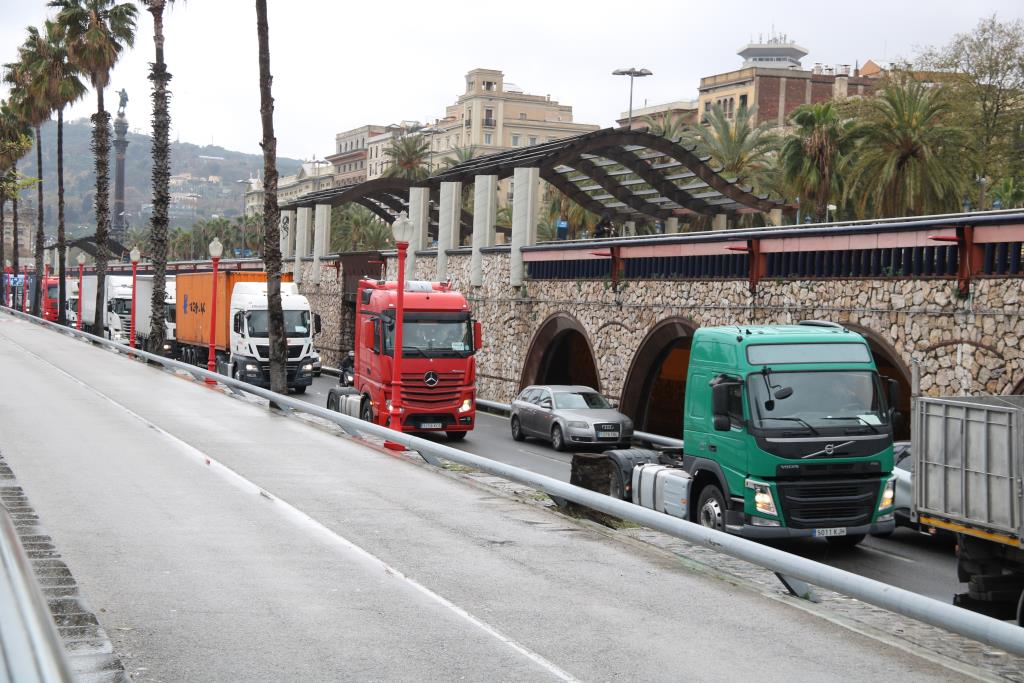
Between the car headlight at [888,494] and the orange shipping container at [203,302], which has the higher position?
the orange shipping container at [203,302]

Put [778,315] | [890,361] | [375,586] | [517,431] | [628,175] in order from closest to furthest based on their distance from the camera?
[375,586] → [890,361] → [778,315] → [517,431] → [628,175]

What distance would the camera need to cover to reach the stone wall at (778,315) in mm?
21688

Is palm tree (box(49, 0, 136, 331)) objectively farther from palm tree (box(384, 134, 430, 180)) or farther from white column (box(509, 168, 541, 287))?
palm tree (box(384, 134, 430, 180))

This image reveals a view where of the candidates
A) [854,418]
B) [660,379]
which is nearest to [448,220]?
[660,379]

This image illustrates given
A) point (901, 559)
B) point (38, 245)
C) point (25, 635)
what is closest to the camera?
point (25, 635)

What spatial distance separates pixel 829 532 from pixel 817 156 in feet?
129

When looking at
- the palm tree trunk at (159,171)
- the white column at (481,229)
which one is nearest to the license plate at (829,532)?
the white column at (481,229)

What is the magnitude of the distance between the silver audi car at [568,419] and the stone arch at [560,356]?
3.53 meters

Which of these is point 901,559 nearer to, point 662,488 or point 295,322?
point 662,488

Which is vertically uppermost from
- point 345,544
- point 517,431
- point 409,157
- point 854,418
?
point 409,157

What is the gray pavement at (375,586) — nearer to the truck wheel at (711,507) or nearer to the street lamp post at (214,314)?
the truck wheel at (711,507)

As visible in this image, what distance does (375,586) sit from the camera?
1068 cm

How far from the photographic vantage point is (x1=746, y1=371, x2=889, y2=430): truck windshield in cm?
1541

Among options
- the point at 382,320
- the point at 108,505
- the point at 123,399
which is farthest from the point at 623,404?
the point at 108,505
